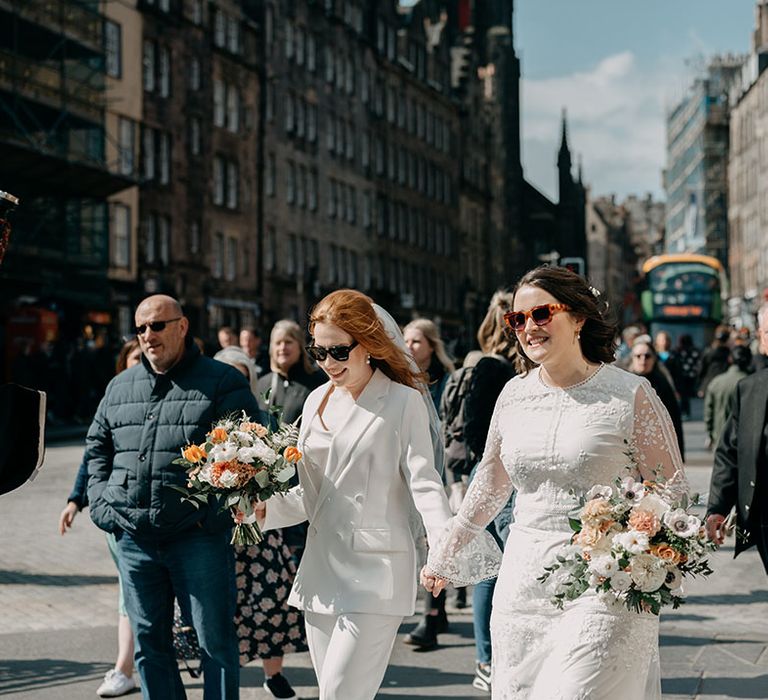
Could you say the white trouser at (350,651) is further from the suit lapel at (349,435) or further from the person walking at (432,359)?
the person walking at (432,359)

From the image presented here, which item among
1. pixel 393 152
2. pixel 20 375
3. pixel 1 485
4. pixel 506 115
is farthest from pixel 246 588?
pixel 506 115

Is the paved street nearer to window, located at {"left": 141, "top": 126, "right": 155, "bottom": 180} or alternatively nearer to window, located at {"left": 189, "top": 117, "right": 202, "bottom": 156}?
window, located at {"left": 141, "top": 126, "right": 155, "bottom": 180}

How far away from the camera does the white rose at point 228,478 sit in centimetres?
525

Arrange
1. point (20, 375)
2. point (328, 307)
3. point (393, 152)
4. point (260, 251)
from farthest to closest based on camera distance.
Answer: point (393, 152), point (260, 251), point (20, 375), point (328, 307)

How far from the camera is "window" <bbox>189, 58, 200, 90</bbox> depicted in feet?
166

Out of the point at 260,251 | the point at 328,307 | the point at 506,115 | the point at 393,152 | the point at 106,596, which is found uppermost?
the point at 506,115

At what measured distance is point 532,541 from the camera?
15.3 feet

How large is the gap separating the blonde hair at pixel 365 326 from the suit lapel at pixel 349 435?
0.46ft

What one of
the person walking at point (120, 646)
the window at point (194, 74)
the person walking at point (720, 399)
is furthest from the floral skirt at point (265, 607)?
the window at point (194, 74)

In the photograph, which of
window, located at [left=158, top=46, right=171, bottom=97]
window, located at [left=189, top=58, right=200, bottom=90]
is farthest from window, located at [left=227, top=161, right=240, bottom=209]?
window, located at [left=158, top=46, right=171, bottom=97]

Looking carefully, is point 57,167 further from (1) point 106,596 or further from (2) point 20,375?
(1) point 106,596

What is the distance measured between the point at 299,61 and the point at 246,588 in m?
57.6

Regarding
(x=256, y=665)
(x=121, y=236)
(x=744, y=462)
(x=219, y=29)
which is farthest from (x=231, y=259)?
(x=744, y=462)

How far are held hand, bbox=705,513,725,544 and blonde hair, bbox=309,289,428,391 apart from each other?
57.8 inches
